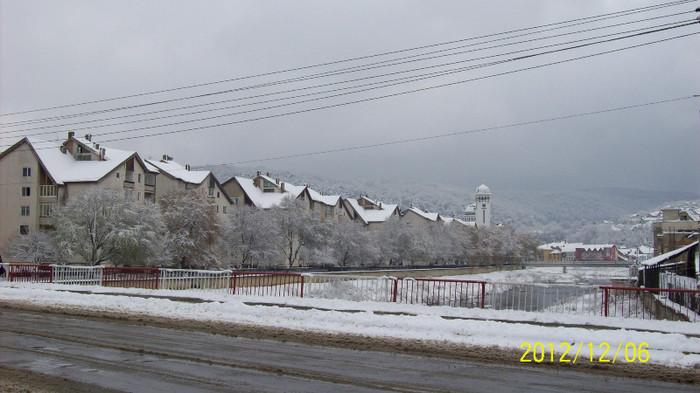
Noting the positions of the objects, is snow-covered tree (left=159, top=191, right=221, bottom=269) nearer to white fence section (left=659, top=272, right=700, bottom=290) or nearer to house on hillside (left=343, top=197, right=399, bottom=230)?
white fence section (left=659, top=272, right=700, bottom=290)

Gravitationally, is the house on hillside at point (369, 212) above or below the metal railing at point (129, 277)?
above

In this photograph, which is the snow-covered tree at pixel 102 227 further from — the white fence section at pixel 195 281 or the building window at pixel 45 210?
the white fence section at pixel 195 281

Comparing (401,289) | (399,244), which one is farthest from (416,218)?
(401,289)

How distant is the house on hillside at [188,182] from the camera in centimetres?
7600

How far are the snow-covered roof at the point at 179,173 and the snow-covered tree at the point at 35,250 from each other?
21.1 meters

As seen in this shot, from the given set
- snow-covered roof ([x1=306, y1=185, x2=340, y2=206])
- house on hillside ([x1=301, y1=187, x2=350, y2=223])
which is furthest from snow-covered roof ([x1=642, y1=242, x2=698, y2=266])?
snow-covered roof ([x1=306, y1=185, x2=340, y2=206])

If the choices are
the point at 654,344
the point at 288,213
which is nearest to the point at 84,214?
the point at 288,213

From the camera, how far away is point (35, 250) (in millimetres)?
56000

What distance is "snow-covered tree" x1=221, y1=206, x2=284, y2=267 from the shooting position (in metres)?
72.5

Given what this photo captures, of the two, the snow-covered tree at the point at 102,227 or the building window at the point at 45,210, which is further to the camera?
the building window at the point at 45,210

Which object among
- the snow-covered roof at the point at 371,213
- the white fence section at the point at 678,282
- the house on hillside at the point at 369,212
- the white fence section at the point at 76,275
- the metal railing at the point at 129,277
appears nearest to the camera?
the white fence section at the point at 678,282

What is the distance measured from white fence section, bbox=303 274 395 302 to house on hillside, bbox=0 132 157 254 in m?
40.9
